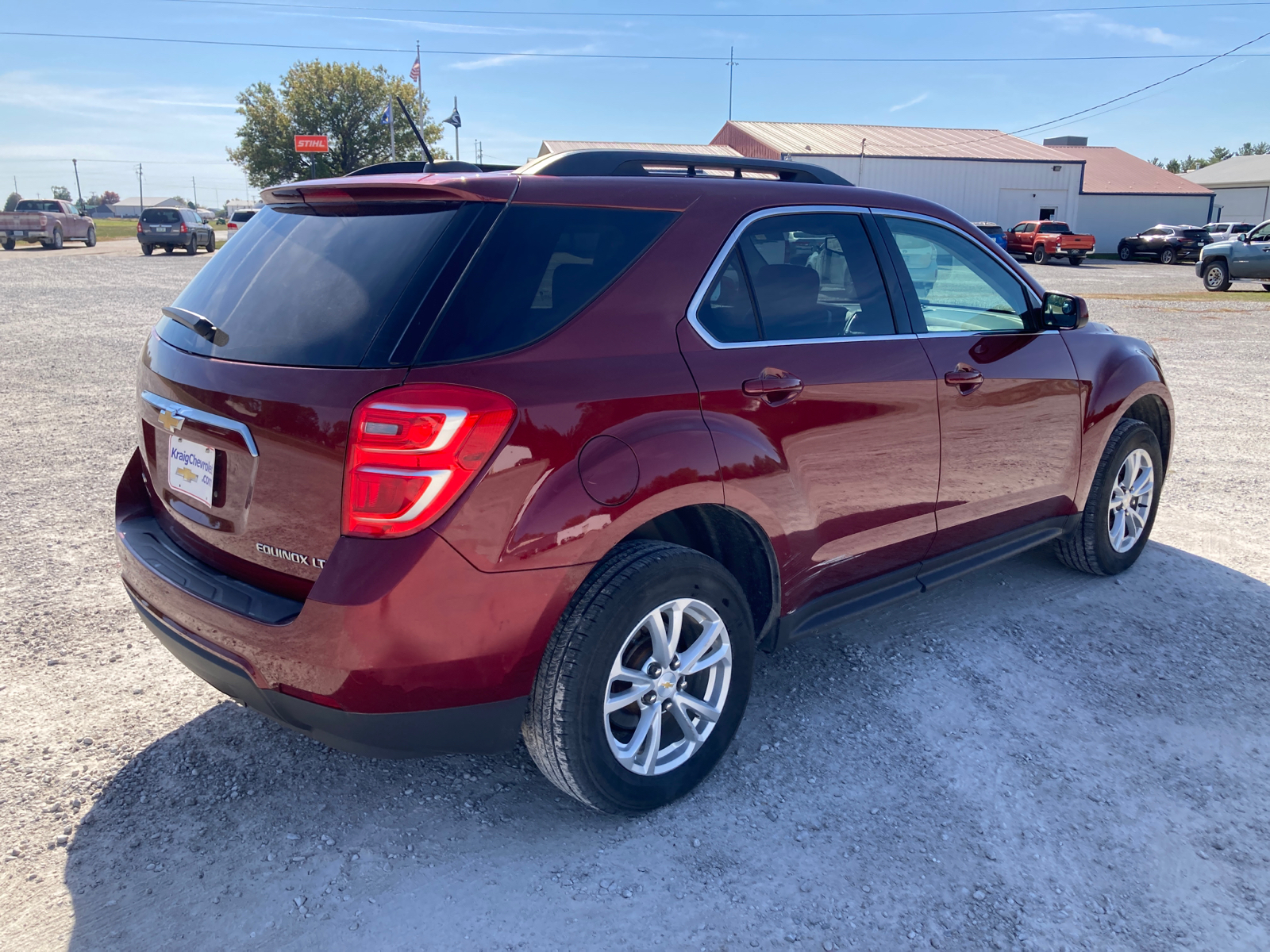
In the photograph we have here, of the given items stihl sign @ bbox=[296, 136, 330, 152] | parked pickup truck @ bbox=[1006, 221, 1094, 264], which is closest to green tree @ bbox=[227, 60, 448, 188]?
stihl sign @ bbox=[296, 136, 330, 152]

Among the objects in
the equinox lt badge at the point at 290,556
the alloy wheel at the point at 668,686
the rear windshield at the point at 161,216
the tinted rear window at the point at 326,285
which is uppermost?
the rear windshield at the point at 161,216

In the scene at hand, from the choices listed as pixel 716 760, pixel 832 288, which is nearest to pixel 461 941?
pixel 716 760

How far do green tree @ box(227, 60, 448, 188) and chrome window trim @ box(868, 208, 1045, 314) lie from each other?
6126 cm

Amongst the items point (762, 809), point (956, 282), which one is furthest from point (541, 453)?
point (956, 282)

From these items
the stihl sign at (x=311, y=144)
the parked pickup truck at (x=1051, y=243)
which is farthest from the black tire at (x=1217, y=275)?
the stihl sign at (x=311, y=144)

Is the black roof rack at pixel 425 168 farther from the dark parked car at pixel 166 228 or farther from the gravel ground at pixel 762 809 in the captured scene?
the dark parked car at pixel 166 228

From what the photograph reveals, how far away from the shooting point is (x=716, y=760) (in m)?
2.92

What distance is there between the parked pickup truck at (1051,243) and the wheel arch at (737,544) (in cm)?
3894

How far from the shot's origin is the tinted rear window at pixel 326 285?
2.37m

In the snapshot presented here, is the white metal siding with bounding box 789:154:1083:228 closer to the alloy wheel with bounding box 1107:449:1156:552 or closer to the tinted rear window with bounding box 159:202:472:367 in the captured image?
the alloy wheel with bounding box 1107:449:1156:552

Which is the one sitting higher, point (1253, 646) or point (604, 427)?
point (604, 427)

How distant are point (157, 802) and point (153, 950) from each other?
2.08ft

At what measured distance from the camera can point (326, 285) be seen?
8.30 ft

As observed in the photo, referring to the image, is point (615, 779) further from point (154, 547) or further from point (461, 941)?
point (154, 547)
